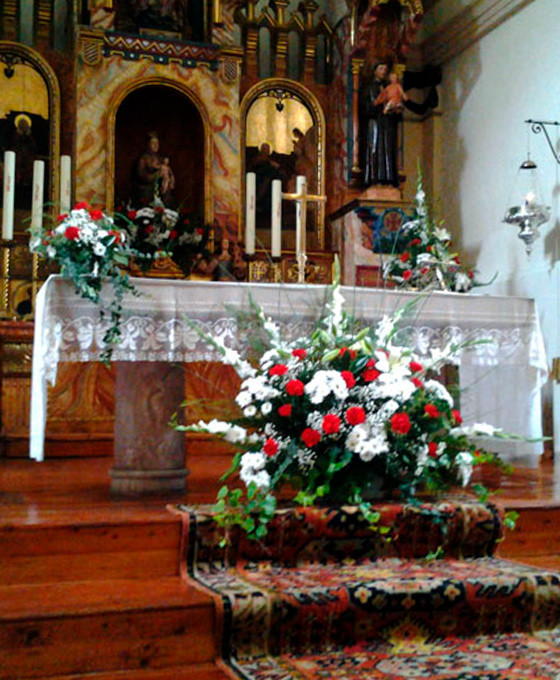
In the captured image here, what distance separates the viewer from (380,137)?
8.54 metres

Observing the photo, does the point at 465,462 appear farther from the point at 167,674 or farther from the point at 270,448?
the point at 167,674

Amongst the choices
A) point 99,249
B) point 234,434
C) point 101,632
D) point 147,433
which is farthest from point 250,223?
point 101,632

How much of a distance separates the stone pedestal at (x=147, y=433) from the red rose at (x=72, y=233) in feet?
2.26

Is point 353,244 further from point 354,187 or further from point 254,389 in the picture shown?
point 254,389

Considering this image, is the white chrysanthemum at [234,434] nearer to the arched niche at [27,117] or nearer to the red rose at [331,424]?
the red rose at [331,424]

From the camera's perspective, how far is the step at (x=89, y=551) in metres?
3.65

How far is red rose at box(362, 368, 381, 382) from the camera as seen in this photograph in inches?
166

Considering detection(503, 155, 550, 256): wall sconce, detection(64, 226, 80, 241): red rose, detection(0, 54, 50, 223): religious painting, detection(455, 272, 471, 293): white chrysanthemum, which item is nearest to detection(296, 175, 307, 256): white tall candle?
detection(455, 272, 471, 293): white chrysanthemum

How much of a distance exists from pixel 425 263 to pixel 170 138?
3.36 m

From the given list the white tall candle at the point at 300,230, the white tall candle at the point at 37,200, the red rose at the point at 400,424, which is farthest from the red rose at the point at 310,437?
the white tall candle at the point at 37,200

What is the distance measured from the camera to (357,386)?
427 centimetres

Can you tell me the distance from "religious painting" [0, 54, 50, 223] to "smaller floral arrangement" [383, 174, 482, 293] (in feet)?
10.4

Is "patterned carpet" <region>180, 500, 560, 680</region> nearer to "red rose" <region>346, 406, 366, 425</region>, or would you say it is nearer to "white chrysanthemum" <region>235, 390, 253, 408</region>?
"red rose" <region>346, 406, 366, 425</region>

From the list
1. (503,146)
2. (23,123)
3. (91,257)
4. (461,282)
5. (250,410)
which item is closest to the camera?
(250,410)
